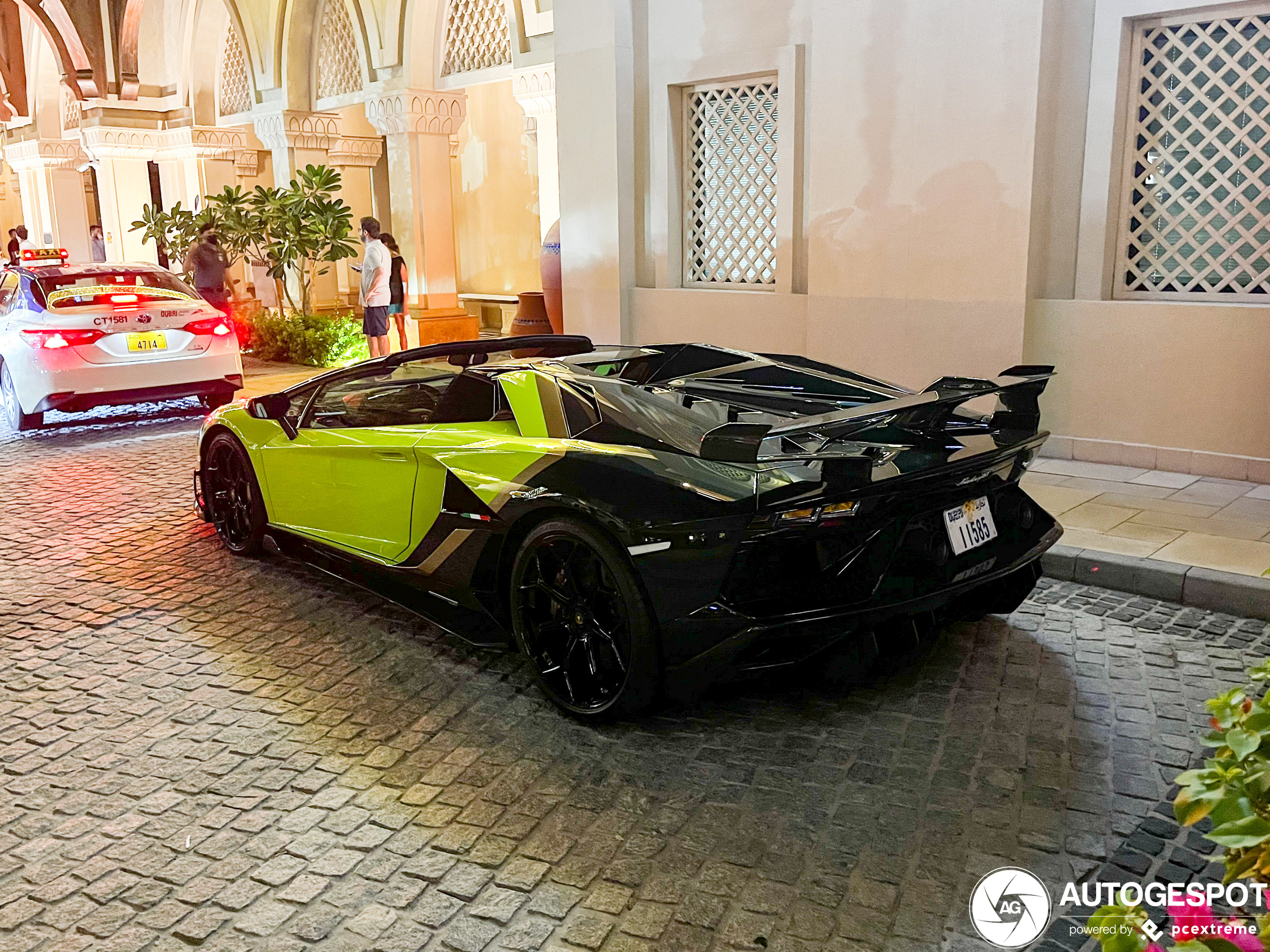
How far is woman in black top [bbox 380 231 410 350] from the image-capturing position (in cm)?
1273

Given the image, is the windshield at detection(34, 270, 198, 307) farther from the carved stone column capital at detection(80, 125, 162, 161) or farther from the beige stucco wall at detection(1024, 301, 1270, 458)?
the carved stone column capital at detection(80, 125, 162, 161)

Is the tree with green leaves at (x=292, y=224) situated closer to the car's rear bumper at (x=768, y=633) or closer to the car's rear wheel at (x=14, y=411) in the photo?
the car's rear wheel at (x=14, y=411)

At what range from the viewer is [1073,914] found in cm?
259

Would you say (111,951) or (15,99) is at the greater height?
(15,99)

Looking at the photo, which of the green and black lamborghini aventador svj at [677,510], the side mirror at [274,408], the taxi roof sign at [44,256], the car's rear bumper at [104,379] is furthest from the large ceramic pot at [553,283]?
the green and black lamborghini aventador svj at [677,510]

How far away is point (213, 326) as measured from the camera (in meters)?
10.0

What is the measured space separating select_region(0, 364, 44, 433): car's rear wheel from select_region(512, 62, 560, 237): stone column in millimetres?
6091

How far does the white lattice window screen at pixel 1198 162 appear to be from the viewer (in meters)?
6.71

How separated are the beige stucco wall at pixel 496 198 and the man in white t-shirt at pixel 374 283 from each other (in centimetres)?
784

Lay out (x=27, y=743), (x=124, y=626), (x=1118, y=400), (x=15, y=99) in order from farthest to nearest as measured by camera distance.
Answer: (x=15, y=99)
(x=1118, y=400)
(x=124, y=626)
(x=27, y=743)

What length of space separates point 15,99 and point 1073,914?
84.6 ft

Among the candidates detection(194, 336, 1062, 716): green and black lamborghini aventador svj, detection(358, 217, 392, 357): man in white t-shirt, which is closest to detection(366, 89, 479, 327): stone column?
detection(358, 217, 392, 357): man in white t-shirt

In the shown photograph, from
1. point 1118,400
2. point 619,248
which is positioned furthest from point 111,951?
point 619,248

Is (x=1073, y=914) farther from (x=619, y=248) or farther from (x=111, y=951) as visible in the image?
(x=619, y=248)
